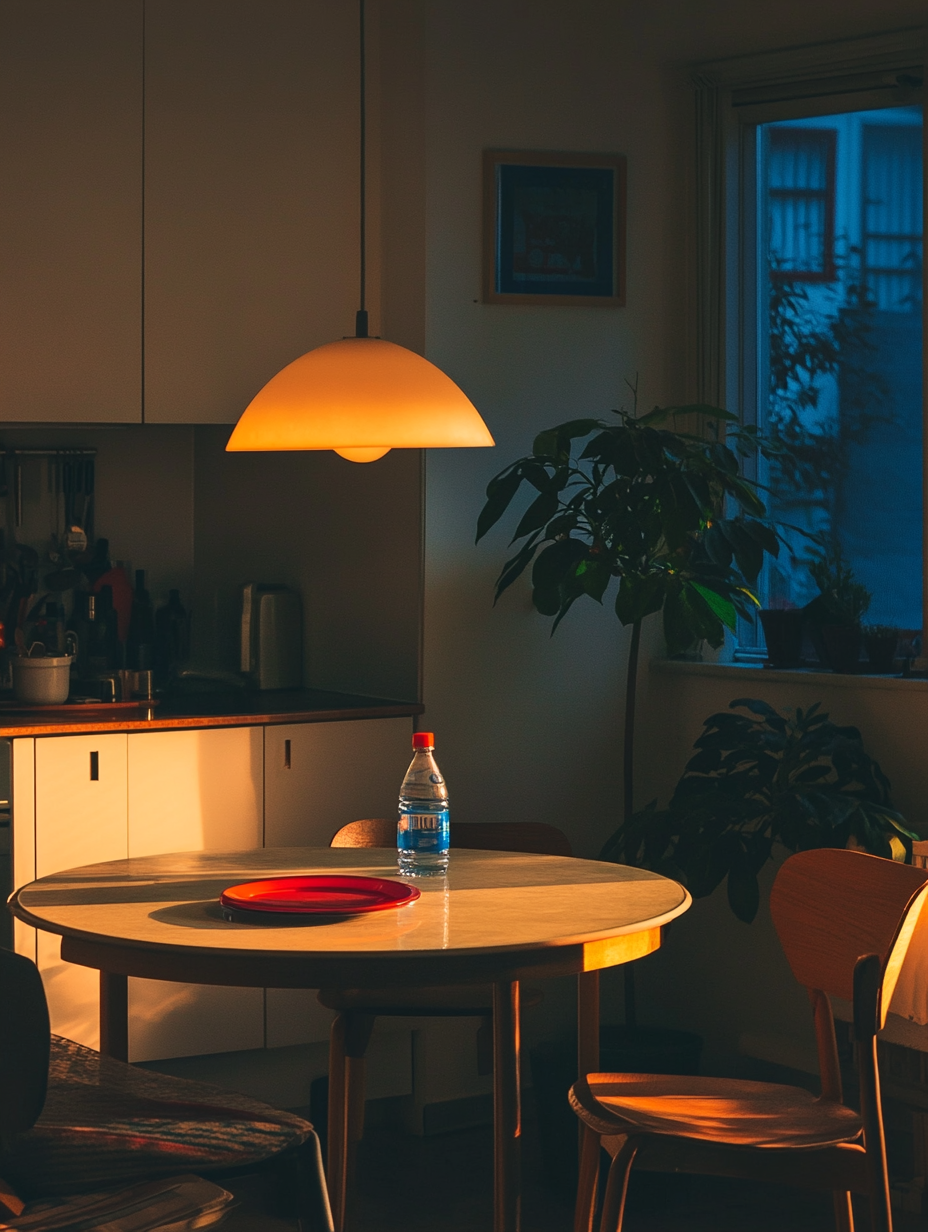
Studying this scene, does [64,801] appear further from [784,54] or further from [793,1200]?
[784,54]

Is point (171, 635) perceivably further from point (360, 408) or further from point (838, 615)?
point (360, 408)

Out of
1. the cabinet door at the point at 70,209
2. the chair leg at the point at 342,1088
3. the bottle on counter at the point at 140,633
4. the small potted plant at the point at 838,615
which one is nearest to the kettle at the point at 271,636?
the bottle on counter at the point at 140,633

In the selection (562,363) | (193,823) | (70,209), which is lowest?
(193,823)

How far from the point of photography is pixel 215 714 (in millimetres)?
3836

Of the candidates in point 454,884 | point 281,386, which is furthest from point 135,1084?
point 281,386

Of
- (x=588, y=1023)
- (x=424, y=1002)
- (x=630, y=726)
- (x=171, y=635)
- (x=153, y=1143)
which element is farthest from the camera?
(x=171, y=635)

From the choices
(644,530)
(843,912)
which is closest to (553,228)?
(644,530)

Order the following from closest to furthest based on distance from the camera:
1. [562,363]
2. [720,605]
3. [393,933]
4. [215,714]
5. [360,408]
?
[393,933] → [360,408] → [720,605] → [215,714] → [562,363]

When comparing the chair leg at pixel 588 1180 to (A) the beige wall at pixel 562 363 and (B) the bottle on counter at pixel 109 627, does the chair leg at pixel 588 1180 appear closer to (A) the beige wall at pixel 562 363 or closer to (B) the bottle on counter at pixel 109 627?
(A) the beige wall at pixel 562 363

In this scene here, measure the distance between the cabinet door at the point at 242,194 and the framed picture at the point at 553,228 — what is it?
0.36m

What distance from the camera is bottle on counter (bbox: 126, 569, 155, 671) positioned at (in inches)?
177

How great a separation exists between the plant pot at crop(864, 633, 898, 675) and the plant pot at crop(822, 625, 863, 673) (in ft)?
0.09

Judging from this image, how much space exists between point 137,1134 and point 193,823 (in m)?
1.55

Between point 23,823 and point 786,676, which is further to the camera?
point 786,676
